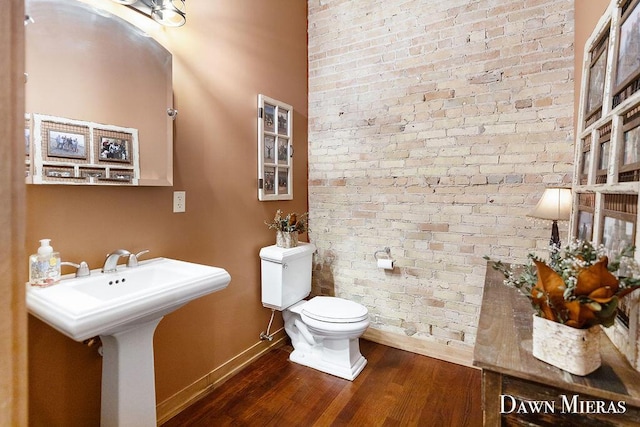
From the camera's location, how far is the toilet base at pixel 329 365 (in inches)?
85.8

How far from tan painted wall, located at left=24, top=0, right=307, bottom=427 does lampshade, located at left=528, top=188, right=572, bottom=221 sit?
1.78m

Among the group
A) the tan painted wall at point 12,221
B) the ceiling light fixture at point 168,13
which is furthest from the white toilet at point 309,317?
the tan painted wall at point 12,221

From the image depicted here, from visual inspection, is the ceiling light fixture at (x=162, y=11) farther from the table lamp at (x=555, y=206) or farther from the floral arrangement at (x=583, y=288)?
the table lamp at (x=555, y=206)

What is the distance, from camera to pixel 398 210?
2.55 m

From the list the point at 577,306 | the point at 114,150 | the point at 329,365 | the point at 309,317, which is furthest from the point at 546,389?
the point at 114,150

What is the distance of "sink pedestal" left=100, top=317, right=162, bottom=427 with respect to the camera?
1293 millimetres

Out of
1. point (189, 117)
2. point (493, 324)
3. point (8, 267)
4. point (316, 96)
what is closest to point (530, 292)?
point (493, 324)

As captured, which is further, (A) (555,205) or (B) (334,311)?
(B) (334,311)

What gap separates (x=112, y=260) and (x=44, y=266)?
0.83ft

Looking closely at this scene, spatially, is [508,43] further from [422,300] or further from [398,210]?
[422,300]

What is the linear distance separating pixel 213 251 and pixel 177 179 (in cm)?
51

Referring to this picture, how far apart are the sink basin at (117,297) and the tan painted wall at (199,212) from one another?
0.15 m

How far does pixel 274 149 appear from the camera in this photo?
2.53 m

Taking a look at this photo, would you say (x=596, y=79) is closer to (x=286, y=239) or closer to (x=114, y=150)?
(x=286, y=239)
